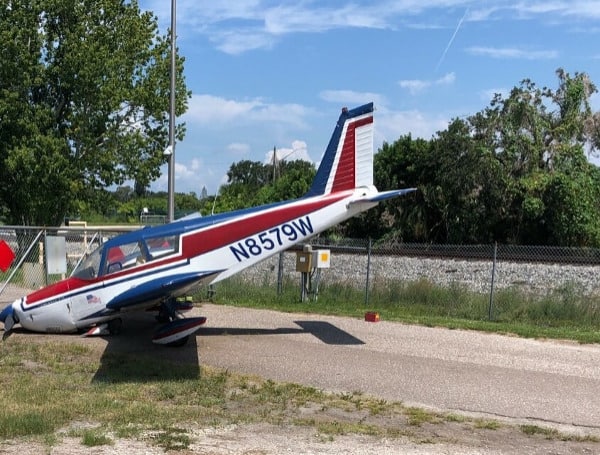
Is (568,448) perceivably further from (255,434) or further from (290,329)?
(290,329)

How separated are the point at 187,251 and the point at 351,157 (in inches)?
142

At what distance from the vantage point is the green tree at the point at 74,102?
25.0 meters

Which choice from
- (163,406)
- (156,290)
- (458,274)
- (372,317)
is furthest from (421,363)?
(458,274)

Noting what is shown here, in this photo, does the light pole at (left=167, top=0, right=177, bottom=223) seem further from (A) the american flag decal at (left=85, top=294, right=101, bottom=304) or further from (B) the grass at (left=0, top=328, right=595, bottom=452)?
(B) the grass at (left=0, top=328, right=595, bottom=452)

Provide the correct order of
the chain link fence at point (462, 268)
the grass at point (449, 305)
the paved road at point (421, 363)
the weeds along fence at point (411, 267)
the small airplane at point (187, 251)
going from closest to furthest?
the paved road at point (421, 363) < the small airplane at point (187, 251) < the grass at point (449, 305) < the weeds along fence at point (411, 267) < the chain link fence at point (462, 268)

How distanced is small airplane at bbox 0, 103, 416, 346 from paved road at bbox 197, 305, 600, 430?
4.66 feet

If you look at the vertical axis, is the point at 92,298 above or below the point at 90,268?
below

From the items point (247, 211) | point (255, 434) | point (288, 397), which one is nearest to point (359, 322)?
point (247, 211)

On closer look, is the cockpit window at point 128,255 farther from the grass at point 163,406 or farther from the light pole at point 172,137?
the light pole at point 172,137

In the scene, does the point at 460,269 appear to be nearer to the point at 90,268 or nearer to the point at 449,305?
the point at 449,305

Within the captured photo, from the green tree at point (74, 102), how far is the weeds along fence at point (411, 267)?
461cm

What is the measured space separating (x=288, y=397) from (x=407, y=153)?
2762 centimetres

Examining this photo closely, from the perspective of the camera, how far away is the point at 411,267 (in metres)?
22.3

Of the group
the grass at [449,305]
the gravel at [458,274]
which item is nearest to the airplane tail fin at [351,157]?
the grass at [449,305]
